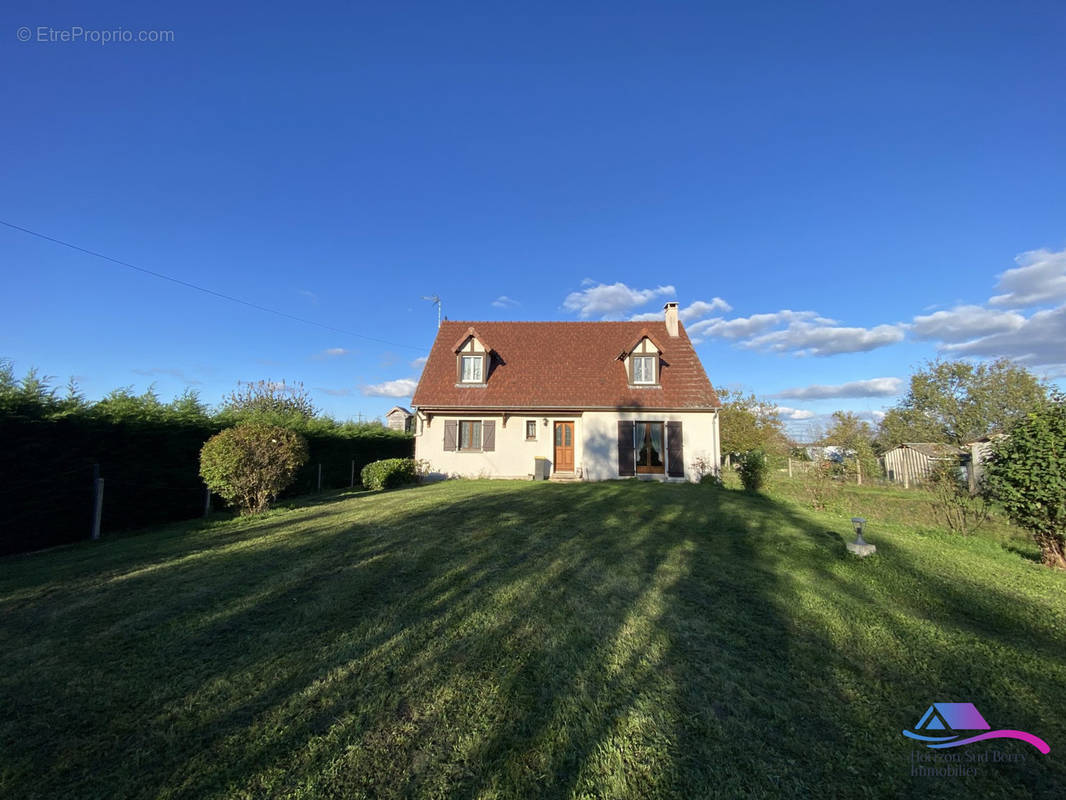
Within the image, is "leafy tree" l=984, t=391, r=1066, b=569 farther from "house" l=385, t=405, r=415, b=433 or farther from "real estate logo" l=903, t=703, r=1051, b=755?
"house" l=385, t=405, r=415, b=433

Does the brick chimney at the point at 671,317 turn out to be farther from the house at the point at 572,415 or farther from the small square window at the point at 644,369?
the small square window at the point at 644,369

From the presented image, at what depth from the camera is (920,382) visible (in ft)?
103

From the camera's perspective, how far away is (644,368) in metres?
16.5

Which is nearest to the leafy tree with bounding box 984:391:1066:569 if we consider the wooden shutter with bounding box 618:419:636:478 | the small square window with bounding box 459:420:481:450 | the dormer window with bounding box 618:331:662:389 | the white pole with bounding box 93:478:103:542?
the wooden shutter with bounding box 618:419:636:478

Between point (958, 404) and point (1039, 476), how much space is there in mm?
32255

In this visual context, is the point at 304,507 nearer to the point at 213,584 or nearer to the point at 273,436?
the point at 273,436

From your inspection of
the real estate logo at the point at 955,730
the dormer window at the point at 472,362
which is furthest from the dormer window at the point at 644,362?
the real estate logo at the point at 955,730

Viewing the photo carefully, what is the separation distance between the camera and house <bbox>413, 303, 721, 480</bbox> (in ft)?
51.2

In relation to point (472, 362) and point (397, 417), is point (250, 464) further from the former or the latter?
point (397, 417)

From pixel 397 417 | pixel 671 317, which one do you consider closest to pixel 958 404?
pixel 671 317

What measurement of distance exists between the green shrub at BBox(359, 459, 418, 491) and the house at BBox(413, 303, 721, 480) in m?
1.92

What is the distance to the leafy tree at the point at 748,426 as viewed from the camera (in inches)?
1069

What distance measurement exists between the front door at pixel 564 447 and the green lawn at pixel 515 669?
9812mm

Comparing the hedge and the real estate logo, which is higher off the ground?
the hedge
